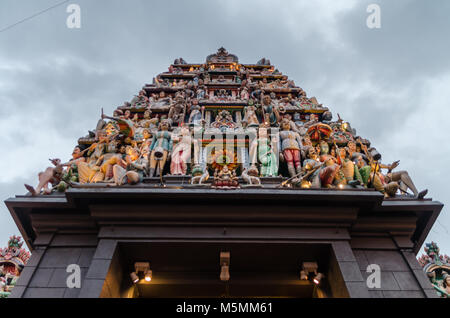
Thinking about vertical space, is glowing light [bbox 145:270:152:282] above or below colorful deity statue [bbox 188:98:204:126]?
below

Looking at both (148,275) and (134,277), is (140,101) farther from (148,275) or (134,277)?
(134,277)

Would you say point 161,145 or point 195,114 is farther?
point 195,114

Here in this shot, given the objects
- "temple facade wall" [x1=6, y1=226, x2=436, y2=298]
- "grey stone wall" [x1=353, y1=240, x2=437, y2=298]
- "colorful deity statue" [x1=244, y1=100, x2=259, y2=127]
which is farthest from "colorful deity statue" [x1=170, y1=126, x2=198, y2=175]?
"grey stone wall" [x1=353, y1=240, x2=437, y2=298]

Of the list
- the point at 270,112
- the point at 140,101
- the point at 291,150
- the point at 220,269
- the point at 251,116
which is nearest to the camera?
the point at 220,269

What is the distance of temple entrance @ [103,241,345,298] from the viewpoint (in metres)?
8.66

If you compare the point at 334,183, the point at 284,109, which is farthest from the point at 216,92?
the point at 334,183

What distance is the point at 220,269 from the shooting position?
936cm

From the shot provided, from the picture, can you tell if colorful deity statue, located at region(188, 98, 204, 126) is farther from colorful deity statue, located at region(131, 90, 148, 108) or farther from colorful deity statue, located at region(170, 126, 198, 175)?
colorful deity statue, located at region(131, 90, 148, 108)

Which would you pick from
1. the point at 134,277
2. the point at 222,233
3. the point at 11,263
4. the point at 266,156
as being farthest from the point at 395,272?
the point at 11,263

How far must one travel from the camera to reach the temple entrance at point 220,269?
8.66 metres

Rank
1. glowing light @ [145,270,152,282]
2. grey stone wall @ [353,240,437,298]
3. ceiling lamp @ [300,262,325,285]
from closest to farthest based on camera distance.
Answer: grey stone wall @ [353,240,437,298] → glowing light @ [145,270,152,282] → ceiling lamp @ [300,262,325,285]

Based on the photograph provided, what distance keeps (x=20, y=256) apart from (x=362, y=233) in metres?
10.2

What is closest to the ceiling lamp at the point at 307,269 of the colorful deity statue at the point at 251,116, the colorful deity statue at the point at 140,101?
the colorful deity statue at the point at 251,116

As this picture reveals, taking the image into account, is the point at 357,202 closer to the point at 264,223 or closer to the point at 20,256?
the point at 264,223
